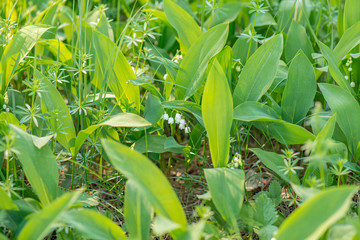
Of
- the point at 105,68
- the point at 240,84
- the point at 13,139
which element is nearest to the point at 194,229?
the point at 13,139

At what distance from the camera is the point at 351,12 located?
188 centimetres

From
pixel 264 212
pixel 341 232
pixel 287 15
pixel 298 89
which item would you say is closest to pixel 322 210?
pixel 341 232

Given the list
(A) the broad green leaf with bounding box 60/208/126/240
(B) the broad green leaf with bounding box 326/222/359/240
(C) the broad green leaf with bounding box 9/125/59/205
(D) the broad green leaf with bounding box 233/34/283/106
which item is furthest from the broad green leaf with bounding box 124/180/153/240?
(D) the broad green leaf with bounding box 233/34/283/106

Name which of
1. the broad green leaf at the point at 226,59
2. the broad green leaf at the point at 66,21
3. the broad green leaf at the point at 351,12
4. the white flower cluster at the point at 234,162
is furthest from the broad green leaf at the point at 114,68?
the broad green leaf at the point at 351,12

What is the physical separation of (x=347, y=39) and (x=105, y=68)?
3.06 feet

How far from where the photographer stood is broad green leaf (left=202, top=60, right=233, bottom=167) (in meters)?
1.37

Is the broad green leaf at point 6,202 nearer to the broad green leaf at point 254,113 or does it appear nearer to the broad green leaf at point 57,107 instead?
the broad green leaf at point 57,107

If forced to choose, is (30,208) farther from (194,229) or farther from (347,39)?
(347,39)

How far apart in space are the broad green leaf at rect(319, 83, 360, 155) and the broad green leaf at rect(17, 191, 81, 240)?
911mm

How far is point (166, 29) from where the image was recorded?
221 cm

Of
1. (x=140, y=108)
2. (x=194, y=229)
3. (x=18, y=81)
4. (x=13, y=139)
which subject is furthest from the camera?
(x=18, y=81)

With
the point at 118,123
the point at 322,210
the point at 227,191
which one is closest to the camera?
the point at 322,210

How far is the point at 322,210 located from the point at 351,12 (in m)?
1.14

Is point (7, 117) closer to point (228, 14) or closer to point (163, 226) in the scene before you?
point (163, 226)
